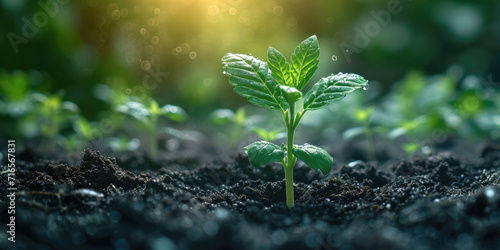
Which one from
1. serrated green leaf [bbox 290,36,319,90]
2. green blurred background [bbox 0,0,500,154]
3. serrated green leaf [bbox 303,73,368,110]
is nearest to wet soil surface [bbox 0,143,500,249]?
serrated green leaf [bbox 303,73,368,110]

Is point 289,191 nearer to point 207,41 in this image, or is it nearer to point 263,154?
point 263,154

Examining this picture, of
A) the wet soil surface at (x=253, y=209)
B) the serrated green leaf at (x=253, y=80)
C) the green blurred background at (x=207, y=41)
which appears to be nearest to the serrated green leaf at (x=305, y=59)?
the serrated green leaf at (x=253, y=80)

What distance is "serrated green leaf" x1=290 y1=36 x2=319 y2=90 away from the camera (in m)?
1.75

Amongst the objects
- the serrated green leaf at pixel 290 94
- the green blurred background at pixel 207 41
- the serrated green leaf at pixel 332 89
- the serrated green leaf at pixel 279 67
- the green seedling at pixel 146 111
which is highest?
the green blurred background at pixel 207 41

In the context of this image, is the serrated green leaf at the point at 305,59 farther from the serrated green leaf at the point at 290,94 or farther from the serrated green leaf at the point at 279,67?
the serrated green leaf at the point at 290,94

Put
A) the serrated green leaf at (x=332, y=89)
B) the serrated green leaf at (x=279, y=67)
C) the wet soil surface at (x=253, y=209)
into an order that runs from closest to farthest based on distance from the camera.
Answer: the wet soil surface at (x=253, y=209) < the serrated green leaf at (x=332, y=89) < the serrated green leaf at (x=279, y=67)

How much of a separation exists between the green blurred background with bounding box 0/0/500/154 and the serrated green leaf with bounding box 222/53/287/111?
2.73 meters

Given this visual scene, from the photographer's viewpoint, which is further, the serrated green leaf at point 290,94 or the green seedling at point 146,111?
the green seedling at point 146,111

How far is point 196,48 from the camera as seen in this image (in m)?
5.61

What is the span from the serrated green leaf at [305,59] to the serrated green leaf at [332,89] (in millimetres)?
70

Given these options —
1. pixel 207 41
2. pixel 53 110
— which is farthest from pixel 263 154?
pixel 207 41

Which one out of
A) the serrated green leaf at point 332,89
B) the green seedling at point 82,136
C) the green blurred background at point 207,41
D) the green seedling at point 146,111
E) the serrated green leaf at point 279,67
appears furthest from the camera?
the green blurred background at point 207,41

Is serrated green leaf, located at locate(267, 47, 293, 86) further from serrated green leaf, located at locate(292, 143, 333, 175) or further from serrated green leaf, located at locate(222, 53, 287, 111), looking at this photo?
serrated green leaf, located at locate(292, 143, 333, 175)

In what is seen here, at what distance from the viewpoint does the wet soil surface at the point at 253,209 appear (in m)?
1.25
